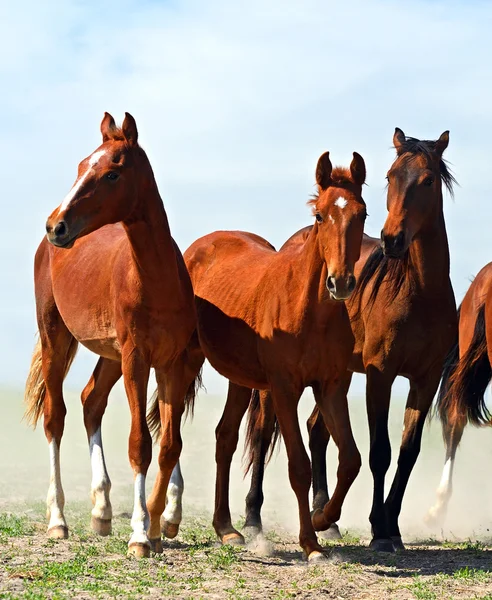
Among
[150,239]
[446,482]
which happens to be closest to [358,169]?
[150,239]

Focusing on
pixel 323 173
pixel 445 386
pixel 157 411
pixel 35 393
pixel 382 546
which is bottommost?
pixel 382 546

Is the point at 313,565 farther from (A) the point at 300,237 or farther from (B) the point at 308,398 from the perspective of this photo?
(B) the point at 308,398

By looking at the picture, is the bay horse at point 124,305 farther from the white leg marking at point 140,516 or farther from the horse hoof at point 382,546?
the horse hoof at point 382,546

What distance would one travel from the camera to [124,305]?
7.39m

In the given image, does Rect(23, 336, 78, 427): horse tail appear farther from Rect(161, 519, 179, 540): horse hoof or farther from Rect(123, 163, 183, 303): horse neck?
Rect(123, 163, 183, 303): horse neck

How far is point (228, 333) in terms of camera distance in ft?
26.4

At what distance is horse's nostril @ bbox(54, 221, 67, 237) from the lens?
22.0ft

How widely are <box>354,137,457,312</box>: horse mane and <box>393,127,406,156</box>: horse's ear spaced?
20mm

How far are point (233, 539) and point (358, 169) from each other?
2.97 meters

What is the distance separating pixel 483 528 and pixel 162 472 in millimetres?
4375

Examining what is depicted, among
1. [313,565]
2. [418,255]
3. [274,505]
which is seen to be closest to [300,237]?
[418,255]

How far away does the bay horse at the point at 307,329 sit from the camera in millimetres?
6770

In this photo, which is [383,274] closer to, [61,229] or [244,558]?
[244,558]

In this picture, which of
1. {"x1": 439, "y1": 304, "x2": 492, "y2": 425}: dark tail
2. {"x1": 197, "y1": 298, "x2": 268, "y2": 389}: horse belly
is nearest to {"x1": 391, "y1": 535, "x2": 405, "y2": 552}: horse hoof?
{"x1": 439, "y1": 304, "x2": 492, "y2": 425}: dark tail
